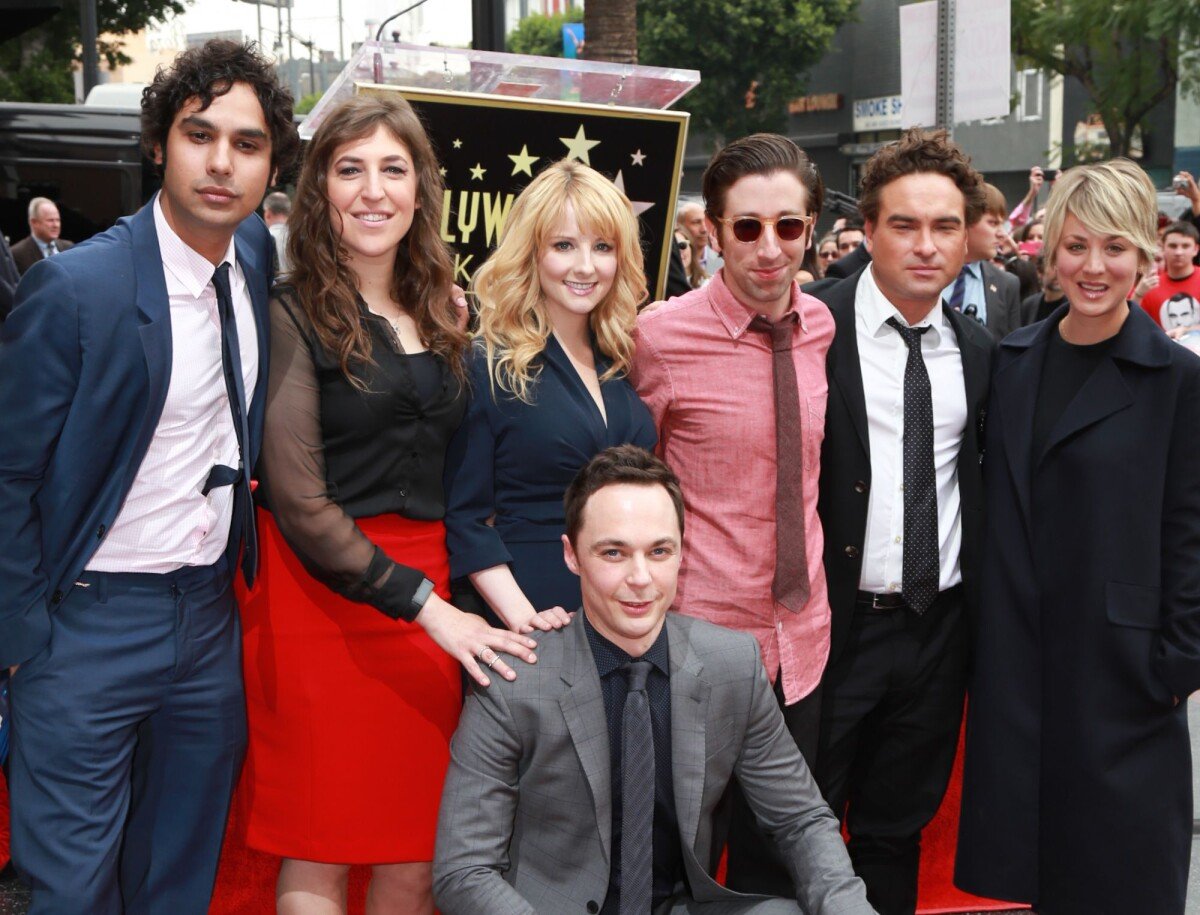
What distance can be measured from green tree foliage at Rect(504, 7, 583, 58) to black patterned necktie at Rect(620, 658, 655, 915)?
55.7 m

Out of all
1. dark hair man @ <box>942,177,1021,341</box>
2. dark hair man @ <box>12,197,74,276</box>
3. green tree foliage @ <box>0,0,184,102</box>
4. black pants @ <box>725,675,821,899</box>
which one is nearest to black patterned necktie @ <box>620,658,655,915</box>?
black pants @ <box>725,675,821,899</box>

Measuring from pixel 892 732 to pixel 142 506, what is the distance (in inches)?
77.1

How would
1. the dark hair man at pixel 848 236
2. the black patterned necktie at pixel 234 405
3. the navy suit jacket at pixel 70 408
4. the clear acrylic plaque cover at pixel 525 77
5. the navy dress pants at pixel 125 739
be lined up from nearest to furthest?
1. the navy suit jacket at pixel 70 408
2. the navy dress pants at pixel 125 739
3. the black patterned necktie at pixel 234 405
4. the clear acrylic plaque cover at pixel 525 77
5. the dark hair man at pixel 848 236

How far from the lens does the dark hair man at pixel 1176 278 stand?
9844 millimetres

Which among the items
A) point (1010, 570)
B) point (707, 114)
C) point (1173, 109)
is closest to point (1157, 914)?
point (1010, 570)

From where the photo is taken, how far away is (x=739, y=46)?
44.2 m

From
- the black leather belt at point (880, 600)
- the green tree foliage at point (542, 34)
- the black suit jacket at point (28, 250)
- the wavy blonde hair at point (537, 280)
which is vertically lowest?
the black leather belt at point (880, 600)

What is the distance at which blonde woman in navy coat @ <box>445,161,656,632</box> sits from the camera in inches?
117

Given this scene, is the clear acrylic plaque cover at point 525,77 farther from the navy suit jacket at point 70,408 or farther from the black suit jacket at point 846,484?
the navy suit jacket at point 70,408

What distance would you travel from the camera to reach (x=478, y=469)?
2.99 metres

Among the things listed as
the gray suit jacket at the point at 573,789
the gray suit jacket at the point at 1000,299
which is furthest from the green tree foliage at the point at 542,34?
the gray suit jacket at the point at 573,789

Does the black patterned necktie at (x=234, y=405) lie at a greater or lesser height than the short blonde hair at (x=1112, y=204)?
lesser

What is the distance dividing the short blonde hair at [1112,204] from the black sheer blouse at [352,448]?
1.58 m

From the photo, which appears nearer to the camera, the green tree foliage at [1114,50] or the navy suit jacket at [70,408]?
the navy suit jacket at [70,408]
